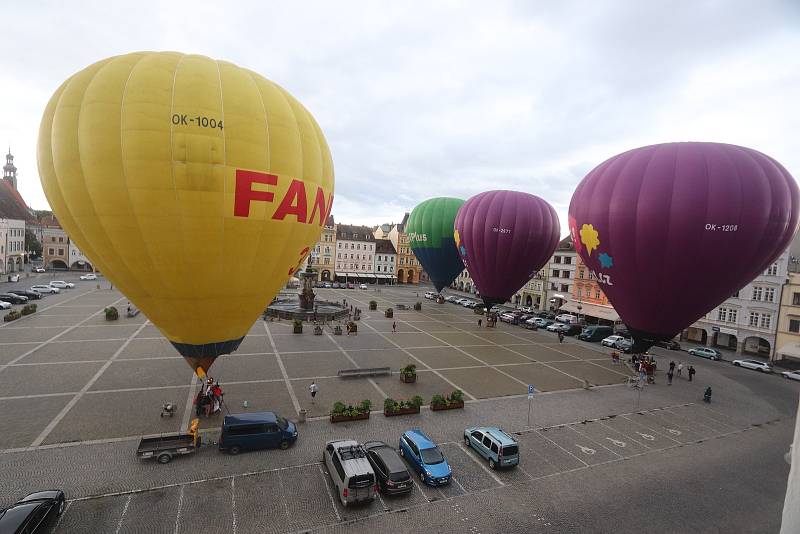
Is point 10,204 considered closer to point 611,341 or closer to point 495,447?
point 495,447

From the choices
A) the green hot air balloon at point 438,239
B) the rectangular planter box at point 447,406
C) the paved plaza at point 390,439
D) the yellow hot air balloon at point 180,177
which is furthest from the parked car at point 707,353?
the yellow hot air balloon at point 180,177

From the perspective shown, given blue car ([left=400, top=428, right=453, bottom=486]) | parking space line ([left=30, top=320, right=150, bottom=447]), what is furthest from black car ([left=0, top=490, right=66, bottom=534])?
blue car ([left=400, top=428, right=453, bottom=486])

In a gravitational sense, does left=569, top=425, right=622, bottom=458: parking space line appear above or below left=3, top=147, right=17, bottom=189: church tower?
below

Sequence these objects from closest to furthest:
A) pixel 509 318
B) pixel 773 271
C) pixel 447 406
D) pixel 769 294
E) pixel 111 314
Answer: pixel 447 406 → pixel 111 314 → pixel 773 271 → pixel 769 294 → pixel 509 318

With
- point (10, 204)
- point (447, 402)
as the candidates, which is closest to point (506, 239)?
point (447, 402)

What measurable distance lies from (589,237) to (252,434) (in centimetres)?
1714

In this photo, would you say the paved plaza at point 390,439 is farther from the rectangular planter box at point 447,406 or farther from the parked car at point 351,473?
the parked car at point 351,473

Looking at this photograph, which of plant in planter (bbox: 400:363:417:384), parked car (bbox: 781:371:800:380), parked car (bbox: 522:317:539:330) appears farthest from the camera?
parked car (bbox: 522:317:539:330)

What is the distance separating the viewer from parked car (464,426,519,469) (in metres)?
13.2

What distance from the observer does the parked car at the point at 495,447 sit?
13234mm

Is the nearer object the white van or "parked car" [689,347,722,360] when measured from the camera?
"parked car" [689,347,722,360]

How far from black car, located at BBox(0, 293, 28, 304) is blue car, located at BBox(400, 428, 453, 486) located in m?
42.7

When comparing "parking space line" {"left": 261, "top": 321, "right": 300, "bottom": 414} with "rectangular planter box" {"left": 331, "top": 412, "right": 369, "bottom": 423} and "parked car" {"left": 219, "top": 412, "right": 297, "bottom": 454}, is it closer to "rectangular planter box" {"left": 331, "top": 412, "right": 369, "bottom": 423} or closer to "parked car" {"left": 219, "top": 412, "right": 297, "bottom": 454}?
"rectangular planter box" {"left": 331, "top": 412, "right": 369, "bottom": 423}

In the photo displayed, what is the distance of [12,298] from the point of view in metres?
37.2
